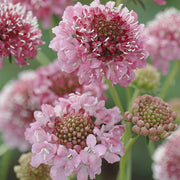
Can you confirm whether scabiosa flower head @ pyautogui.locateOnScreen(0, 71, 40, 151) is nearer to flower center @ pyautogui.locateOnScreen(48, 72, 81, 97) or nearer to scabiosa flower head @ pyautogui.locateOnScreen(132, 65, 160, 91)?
flower center @ pyautogui.locateOnScreen(48, 72, 81, 97)

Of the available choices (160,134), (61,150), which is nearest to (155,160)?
(160,134)

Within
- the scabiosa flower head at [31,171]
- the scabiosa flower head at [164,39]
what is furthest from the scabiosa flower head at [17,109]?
the scabiosa flower head at [164,39]

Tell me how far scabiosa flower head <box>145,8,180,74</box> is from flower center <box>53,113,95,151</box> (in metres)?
0.45

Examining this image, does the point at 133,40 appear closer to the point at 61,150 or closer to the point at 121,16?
the point at 121,16

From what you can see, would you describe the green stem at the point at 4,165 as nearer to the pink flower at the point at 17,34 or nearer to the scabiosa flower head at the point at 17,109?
the scabiosa flower head at the point at 17,109

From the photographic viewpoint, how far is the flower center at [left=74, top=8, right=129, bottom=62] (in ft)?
2.23

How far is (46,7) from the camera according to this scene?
940 millimetres

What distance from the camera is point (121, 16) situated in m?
0.70

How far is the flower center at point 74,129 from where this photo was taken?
2.29 ft

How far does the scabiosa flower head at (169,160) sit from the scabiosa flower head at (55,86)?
0.79 ft

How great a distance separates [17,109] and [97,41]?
1.73 feet

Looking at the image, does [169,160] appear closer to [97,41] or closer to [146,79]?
[146,79]

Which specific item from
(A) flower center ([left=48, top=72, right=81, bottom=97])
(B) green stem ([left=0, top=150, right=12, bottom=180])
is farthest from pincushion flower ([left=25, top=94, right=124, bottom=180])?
(B) green stem ([left=0, top=150, right=12, bottom=180])

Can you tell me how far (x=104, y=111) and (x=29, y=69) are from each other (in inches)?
23.5
